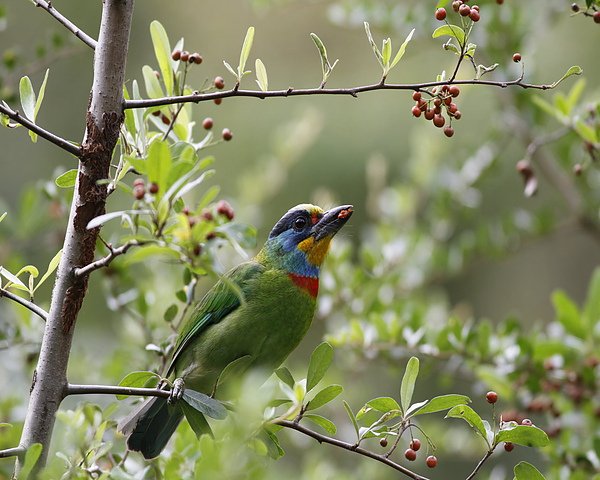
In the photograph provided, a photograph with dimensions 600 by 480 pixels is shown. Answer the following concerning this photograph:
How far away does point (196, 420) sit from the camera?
74.0 inches

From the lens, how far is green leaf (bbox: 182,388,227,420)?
1.80 metres

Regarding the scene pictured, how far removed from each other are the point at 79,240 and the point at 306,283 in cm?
123

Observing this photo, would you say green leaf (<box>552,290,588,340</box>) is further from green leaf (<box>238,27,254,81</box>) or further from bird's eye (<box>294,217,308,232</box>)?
green leaf (<box>238,27,254,81</box>)

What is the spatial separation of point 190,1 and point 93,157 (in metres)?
7.91

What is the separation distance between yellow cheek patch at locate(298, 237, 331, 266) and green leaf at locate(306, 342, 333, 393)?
3.98 feet

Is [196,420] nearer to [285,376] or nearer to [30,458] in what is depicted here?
[285,376]

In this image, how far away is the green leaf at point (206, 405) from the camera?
180 centimetres

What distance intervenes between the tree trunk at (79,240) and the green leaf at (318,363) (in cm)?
51

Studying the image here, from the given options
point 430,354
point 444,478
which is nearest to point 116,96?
point 430,354

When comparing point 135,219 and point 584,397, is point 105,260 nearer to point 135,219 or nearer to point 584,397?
point 135,219

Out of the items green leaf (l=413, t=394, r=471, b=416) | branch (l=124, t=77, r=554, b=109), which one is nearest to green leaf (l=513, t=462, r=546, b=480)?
green leaf (l=413, t=394, r=471, b=416)

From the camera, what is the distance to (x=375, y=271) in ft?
12.3

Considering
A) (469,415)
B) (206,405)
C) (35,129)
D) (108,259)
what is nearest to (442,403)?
(469,415)

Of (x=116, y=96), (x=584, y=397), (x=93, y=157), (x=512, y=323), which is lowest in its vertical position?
(x=584, y=397)
